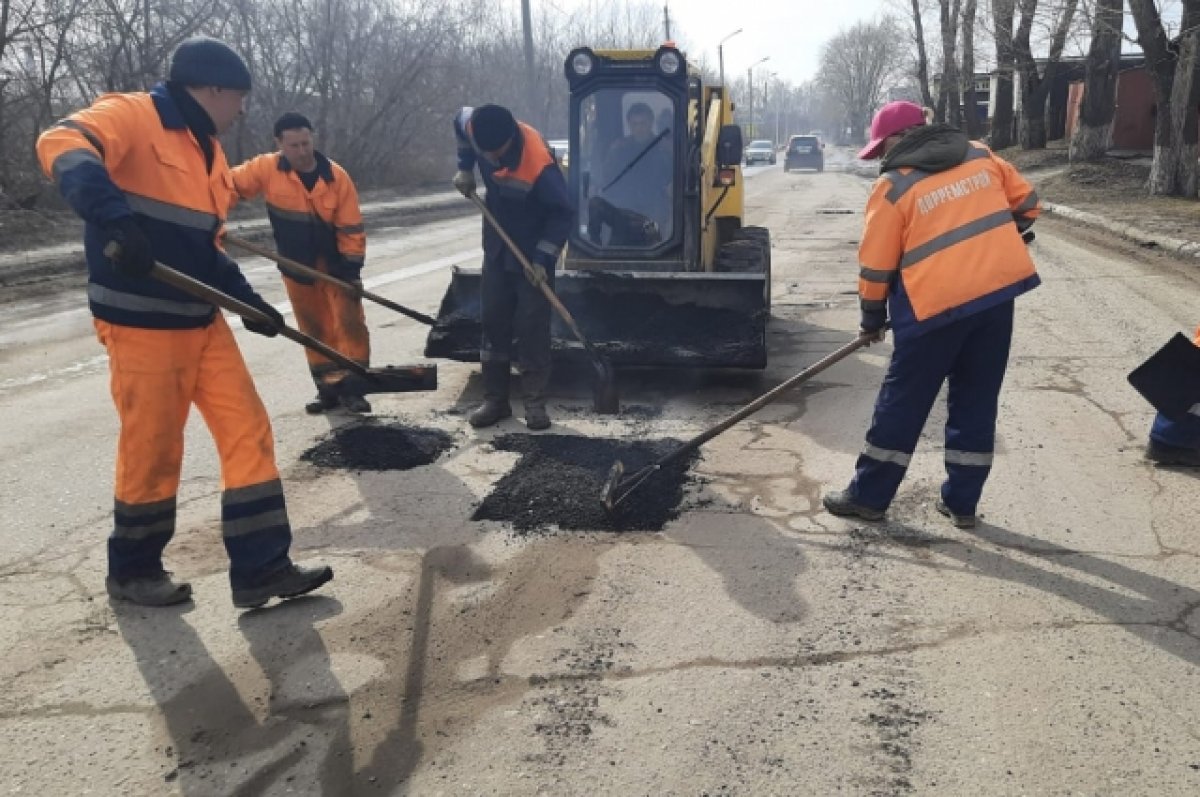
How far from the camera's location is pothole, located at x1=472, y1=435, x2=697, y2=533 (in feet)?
13.8

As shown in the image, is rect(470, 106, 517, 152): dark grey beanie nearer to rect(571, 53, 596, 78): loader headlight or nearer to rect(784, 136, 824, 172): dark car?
rect(571, 53, 596, 78): loader headlight

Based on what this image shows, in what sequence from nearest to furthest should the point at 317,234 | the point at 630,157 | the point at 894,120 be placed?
the point at 894,120 < the point at 317,234 < the point at 630,157

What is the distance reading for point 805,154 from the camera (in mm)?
41219

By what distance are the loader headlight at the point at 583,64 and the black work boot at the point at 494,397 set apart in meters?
2.41

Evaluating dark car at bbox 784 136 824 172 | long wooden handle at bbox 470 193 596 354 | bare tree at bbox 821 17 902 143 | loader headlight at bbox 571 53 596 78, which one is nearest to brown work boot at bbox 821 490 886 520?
long wooden handle at bbox 470 193 596 354

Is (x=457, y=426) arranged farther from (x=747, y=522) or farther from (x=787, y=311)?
(x=787, y=311)

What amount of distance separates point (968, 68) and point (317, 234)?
1165 inches

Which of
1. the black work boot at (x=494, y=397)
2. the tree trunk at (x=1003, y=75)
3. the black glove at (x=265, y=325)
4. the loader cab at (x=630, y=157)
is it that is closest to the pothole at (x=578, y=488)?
the black work boot at (x=494, y=397)

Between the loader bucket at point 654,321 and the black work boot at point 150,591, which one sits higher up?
the loader bucket at point 654,321

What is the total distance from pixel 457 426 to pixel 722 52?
53.9 m

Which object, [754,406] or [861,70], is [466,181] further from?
[861,70]

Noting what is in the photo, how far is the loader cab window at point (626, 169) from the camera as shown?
6973 millimetres

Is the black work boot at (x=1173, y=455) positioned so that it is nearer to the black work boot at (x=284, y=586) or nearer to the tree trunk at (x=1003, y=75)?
the black work boot at (x=284, y=586)

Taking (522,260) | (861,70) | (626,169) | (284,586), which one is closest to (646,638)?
(284,586)
